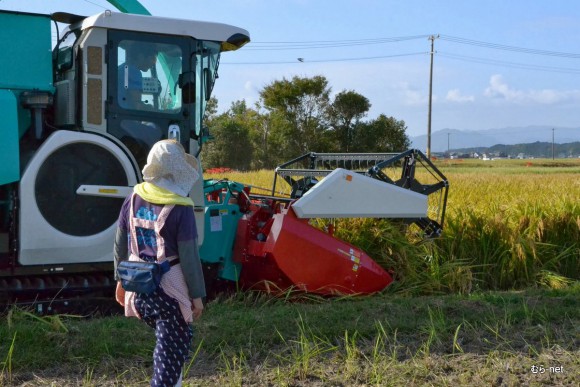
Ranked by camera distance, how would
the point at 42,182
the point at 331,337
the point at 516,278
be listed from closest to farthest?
the point at 331,337, the point at 42,182, the point at 516,278

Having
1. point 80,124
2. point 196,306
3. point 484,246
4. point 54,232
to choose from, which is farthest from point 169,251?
point 484,246

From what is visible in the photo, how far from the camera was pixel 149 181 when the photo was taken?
12.5 feet

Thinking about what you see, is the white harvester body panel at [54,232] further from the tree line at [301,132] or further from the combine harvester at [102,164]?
the tree line at [301,132]

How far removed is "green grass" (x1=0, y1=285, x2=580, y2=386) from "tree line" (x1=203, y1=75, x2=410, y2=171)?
98.5 feet

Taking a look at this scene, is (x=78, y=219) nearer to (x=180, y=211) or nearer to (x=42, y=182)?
(x=42, y=182)

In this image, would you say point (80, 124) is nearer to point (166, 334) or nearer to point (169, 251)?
point (169, 251)

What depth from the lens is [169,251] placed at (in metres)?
3.74

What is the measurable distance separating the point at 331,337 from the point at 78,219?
237cm

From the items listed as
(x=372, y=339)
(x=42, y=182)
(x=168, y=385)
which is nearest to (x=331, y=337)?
(x=372, y=339)

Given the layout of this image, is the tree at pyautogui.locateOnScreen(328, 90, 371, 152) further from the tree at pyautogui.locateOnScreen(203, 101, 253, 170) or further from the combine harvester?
the combine harvester

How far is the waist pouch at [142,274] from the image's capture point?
363cm

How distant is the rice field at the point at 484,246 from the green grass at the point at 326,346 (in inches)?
73.3

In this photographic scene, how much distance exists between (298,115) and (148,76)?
31484 mm

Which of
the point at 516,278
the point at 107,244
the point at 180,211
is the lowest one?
the point at 516,278
